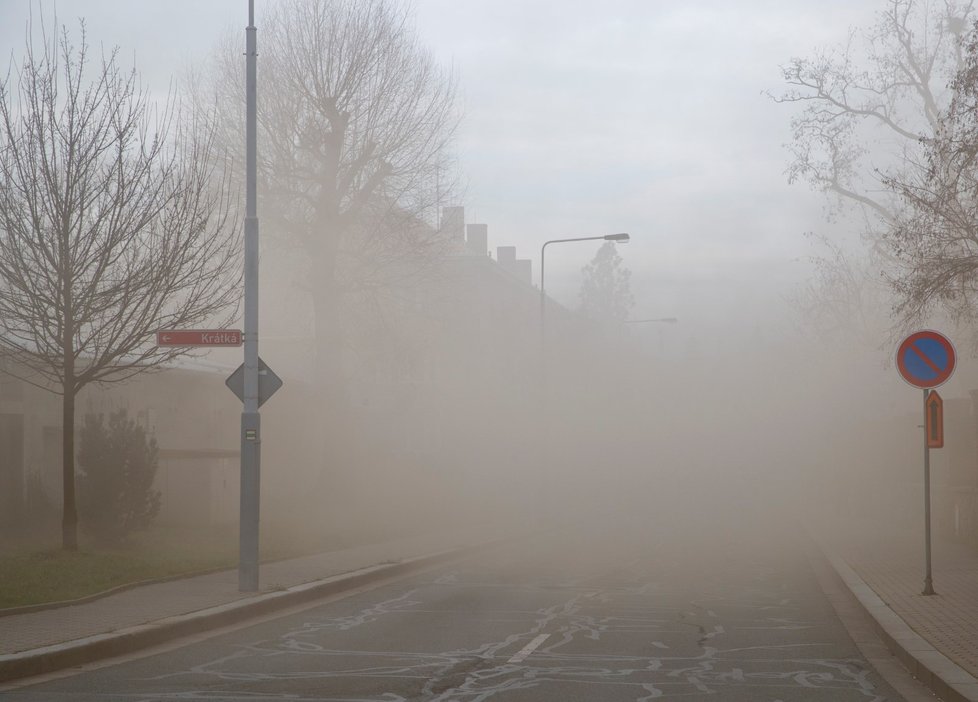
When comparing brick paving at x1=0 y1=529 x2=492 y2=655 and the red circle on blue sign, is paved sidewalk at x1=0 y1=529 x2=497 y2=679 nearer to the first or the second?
brick paving at x1=0 y1=529 x2=492 y2=655

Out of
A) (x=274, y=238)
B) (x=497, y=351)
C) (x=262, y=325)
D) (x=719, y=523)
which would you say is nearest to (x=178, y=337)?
(x=274, y=238)

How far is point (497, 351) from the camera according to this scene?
185 ft

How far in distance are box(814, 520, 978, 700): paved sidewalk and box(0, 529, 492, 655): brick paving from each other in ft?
22.4

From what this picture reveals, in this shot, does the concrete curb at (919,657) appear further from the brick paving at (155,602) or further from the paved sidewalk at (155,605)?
the brick paving at (155,602)

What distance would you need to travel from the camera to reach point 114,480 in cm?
1755

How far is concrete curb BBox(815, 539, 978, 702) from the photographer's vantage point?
791 centimetres

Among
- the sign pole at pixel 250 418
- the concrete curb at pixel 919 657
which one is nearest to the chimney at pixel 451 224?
the sign pole at pixel 250 418

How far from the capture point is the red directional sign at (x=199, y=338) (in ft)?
43.7

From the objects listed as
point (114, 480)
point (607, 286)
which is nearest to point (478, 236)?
point (607, 286)

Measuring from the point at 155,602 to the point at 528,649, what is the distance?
434cm

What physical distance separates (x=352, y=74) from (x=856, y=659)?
73.7 ft

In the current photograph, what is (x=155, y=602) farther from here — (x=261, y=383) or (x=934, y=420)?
(x=934, y=420)

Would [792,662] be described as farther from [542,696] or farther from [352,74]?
[352,74]

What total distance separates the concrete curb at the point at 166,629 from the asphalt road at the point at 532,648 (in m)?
0.30
